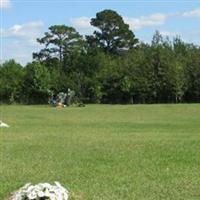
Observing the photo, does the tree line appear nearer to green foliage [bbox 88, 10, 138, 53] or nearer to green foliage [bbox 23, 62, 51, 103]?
green foliage [bbox 23, 62, 51, 103]

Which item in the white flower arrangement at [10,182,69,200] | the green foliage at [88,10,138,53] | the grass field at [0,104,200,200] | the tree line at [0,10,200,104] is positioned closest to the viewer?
the white flower arrangement at [10,182,69,200]

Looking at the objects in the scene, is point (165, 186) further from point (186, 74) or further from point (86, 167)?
point (186, 74)

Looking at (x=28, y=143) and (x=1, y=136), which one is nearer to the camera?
(x=28, y=143)

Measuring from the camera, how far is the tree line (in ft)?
230

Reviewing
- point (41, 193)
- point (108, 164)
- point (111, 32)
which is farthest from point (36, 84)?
point (41, 193)

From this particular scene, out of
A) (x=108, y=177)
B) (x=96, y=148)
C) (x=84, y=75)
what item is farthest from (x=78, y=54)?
(x=108, y=177)

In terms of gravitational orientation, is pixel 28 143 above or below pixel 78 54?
below

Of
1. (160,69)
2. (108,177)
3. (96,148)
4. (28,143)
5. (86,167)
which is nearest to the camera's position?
(108,177)

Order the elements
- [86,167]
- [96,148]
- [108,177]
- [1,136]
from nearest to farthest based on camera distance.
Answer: [108,177] < [86,167] < [96,148] < [1,136]

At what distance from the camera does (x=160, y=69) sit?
70.4m

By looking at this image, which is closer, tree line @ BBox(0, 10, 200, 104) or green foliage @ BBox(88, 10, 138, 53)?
tree line @ BBox(0, 10, 200, 104)

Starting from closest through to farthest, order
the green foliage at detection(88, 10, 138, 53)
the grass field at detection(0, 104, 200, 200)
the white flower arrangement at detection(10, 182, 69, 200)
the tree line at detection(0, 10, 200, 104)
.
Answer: the white flower arrangement at detection(10, 182, 69, 200)
the grass field at detection(0, 104, 200, 200)
the tree line at detection(0, 10, 200, 104)
the green foliage at detection(88, 10, 138, 53)

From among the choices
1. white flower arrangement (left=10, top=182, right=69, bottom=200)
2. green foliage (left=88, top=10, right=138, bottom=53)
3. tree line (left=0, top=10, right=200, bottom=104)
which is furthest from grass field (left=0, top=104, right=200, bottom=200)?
green foliage (left=88, top=10, right=138, bottom=53)

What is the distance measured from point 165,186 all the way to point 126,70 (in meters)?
61.9
